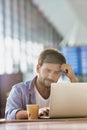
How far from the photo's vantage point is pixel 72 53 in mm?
10320

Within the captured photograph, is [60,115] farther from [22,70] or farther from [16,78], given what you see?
[22,70]

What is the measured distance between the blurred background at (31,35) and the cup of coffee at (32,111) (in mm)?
4111

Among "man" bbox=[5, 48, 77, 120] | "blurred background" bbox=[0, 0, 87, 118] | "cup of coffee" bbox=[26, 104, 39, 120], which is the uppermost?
"blurred background" bbox=[0, 0, 87, 118]

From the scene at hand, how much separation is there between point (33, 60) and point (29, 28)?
3.08 feet

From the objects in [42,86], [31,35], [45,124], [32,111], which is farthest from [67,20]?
[45,124]

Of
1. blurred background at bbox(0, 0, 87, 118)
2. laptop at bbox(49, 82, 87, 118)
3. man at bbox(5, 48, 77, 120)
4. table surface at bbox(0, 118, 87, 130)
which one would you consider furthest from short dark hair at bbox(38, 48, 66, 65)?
blurred background at bbox(0, 0, 87, 118)

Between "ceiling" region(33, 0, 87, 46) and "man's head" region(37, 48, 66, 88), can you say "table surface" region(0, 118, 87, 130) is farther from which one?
"ceiling" region(33, 0, 87, 46)

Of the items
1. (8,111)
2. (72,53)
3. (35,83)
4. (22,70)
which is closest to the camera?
(8,111)

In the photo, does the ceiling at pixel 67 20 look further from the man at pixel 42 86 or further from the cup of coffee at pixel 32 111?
the cup of coffee at pixel 32 111

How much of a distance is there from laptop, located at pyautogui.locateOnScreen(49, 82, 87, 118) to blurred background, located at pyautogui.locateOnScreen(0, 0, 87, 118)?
4.15m

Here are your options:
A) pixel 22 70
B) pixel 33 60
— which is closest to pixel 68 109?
pixel 22 70

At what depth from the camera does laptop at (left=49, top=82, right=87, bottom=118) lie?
240cm

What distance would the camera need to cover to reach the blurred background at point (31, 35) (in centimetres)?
783

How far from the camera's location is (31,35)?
11281mm
